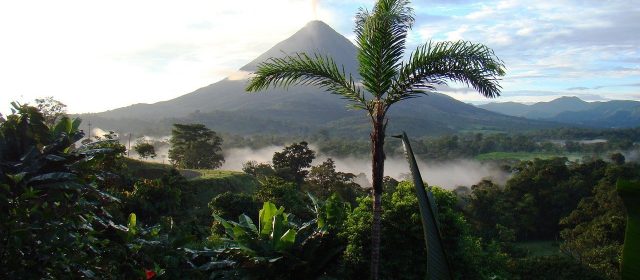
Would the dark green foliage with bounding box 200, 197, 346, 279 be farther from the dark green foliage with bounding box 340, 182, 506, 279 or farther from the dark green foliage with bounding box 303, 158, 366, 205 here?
the dark green foliage with bounding box 303, 158, 366, 205

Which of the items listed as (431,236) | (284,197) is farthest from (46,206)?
(284,197)

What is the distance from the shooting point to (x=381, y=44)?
6316 mm

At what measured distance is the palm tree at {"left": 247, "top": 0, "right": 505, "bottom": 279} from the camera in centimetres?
623

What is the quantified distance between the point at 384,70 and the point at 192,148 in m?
44.9

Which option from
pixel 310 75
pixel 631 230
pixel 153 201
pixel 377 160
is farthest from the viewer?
pixel 153 201

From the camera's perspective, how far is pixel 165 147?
319 ft

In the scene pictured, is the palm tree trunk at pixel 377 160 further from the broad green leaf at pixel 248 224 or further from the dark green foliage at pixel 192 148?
the dark green foliage at pixel 192 148

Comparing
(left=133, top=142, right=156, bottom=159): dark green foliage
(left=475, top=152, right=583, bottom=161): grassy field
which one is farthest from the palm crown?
(left=475, top=152, right=583, bottom=161): grassy field

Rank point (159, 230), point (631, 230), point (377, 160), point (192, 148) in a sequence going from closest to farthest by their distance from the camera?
point (631, 230), point (377, 160), point (159, 230), point (192, 148)

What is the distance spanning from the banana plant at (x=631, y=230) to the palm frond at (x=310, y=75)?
5.17m

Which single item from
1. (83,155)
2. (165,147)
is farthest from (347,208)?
(165,147)

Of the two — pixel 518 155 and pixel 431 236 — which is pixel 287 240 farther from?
pixel 518 155

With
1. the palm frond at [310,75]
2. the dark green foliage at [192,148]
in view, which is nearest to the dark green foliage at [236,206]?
the palm frond at [310,75]

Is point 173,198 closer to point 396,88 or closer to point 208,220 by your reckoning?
point 208,220
